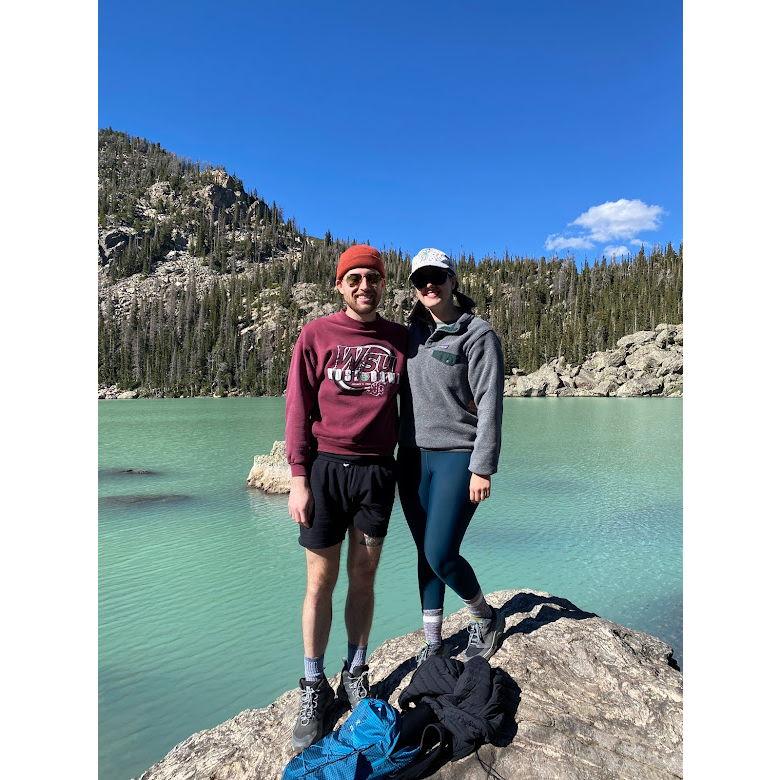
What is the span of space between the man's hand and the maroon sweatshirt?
1.8 inches

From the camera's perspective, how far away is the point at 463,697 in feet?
7.34

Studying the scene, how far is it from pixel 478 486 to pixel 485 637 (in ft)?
3.03

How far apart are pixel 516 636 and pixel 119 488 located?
12.7 m

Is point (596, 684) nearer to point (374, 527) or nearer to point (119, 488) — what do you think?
point (374, 527)

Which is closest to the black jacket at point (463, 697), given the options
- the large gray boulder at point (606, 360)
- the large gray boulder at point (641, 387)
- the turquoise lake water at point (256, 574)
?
the turquoise lake water at point (256, 574)

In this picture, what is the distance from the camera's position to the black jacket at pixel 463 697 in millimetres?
2084

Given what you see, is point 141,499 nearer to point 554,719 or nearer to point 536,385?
point 554,719

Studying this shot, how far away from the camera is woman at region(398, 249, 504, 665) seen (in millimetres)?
2453

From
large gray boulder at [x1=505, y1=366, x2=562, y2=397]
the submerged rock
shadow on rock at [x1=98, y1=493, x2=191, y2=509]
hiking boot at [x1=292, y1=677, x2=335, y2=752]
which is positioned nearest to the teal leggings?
hiking boot at [x1=292, y1=677, x2=335, y2=752]

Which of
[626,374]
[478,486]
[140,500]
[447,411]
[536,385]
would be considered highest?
[626,374]

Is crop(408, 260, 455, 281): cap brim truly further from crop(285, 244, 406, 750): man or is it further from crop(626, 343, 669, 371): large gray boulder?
crop(626, 343, 669, 371): large gray boulder

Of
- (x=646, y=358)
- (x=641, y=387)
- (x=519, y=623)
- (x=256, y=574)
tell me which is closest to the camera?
(x=519, y=623)

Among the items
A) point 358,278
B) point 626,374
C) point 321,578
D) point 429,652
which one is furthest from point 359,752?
point 626,374
